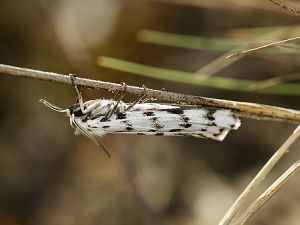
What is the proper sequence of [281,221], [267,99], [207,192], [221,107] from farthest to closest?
[267,99] → [207,192] → [281,221] → [221,107]

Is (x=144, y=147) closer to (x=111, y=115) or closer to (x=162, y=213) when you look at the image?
(x=162, y=213)

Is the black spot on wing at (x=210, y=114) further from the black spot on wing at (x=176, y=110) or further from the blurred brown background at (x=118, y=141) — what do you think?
the blurred brown background at (x=118, y=141)

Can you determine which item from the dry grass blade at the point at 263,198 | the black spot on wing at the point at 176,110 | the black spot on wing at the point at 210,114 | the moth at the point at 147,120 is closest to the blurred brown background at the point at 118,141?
the moth at the point at 147,120

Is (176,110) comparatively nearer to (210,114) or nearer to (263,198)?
(210,114)

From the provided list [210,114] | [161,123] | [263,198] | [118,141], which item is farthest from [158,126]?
[118,141]

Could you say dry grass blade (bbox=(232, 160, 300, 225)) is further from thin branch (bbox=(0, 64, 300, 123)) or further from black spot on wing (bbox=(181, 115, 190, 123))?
black spot on wing (bbox=(181, 115, 190, 123))

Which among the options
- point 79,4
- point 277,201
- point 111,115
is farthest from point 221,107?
point 79,4

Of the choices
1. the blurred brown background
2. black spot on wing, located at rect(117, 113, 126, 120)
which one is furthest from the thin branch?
the blurred brown background
